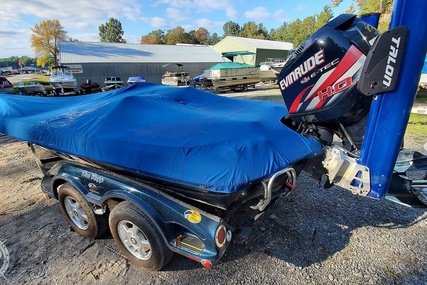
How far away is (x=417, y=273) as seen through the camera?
2.40m

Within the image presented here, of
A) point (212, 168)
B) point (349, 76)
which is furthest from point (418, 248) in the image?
point (212, 168)

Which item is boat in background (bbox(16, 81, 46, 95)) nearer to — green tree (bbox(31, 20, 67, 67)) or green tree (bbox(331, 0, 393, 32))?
green tree (bbox(331, 0, 393, 32))

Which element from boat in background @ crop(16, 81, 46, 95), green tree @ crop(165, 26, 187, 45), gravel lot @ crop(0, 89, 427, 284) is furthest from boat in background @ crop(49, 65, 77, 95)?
green tree @ crop(165, 26, 187, 45)

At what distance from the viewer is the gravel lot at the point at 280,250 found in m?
2.43

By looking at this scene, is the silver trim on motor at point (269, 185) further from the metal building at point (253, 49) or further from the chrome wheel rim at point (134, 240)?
the metal building at point (253, 49)

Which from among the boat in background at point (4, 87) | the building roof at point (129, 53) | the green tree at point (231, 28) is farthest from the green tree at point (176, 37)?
the boat in background at point (4, 87)

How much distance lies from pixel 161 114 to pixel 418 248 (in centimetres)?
318

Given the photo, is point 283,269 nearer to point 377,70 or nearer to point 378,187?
point 378,187

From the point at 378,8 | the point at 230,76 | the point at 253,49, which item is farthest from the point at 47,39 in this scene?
the point at 378,8

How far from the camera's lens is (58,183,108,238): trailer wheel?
2.82 meters

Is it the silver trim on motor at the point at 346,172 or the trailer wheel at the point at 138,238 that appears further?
the trailer wheel at the point at 138,238

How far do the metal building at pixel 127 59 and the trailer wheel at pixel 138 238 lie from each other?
2442cm

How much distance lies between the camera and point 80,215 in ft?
9.96

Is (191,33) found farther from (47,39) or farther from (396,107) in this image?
Result: (396,107)
